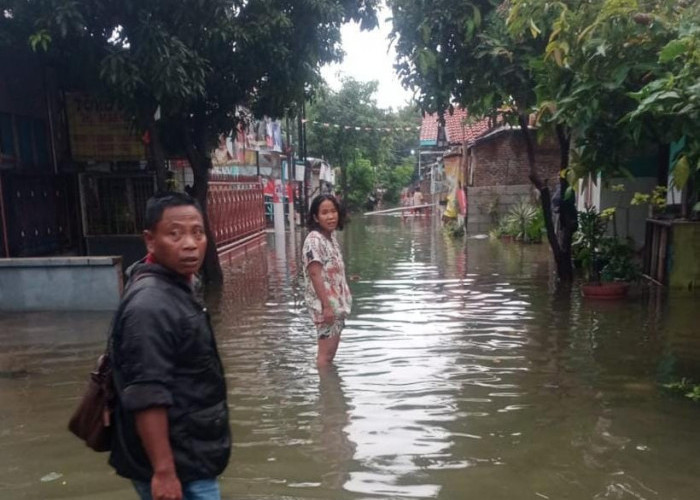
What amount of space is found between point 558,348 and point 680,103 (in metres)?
3.37

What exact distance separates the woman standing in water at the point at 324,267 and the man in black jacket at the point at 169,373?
2.84 m

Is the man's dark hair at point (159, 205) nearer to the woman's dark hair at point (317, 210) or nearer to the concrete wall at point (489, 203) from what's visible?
the woman's dark hair at point (317, 210)

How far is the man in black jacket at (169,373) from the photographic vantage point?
2078 mm

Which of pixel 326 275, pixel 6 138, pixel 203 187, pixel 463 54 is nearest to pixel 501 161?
pixel 203 187

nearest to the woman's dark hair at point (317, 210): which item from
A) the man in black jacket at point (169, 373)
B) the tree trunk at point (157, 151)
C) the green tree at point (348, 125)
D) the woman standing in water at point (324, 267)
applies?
the woman standing in water at point (324, 267)

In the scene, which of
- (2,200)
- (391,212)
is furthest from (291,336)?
(391,212)

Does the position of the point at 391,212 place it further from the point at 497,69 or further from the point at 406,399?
the point at 406,399

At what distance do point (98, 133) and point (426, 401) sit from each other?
8.96 meters

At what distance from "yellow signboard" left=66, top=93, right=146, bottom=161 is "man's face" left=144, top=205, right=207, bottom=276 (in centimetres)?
998

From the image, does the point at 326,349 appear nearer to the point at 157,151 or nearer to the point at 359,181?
the point at 157,151

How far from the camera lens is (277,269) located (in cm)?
1370

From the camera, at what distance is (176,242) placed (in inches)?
90.7

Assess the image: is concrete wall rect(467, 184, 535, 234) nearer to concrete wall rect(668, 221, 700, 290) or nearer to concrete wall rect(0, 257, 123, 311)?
concrete wall rect(668, 221, 700, 290)

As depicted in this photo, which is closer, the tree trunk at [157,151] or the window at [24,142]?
the tree trunk at [157,151]
